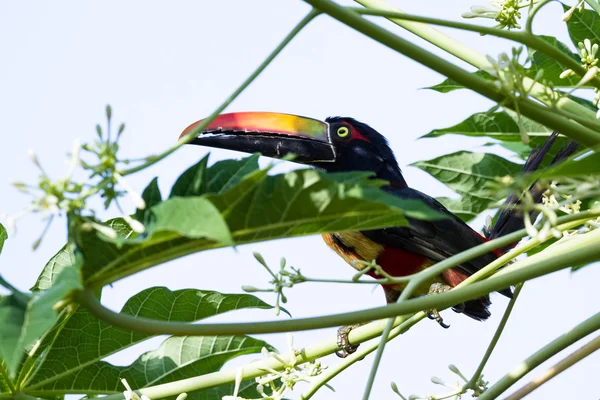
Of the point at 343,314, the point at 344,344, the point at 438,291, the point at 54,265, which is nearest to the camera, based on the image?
the point at 343,314

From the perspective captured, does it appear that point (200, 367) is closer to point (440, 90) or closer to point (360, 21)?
point (440, 90)

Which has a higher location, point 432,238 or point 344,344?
point 432,238

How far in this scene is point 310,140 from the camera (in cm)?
499

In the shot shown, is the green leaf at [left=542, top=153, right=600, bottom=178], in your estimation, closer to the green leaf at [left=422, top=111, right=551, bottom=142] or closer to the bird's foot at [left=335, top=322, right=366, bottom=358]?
the bird's foot at [left=335, top=322, right=366, bottom=358]

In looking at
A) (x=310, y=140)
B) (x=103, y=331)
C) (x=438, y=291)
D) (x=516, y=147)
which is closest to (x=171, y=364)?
(x=103, y=331)

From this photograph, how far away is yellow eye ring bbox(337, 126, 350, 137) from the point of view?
5211 millimetres

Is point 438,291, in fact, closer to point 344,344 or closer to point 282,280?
point 344,344

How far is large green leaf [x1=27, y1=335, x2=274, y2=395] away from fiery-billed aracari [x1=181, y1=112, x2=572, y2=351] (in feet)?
5.44

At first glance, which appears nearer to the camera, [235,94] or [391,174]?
[235,94]

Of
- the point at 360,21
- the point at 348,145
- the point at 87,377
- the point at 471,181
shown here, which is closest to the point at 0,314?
the point at 360,21

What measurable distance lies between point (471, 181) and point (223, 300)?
138cm

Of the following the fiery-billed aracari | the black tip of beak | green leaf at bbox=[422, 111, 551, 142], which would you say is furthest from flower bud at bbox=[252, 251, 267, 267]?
the fiery-billed aracari

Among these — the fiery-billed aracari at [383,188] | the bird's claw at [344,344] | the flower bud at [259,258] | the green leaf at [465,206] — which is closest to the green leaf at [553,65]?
the green leaf at [465,206]

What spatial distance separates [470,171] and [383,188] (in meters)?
1.40
